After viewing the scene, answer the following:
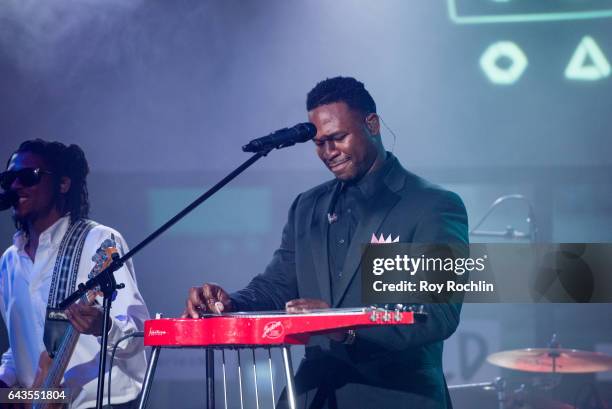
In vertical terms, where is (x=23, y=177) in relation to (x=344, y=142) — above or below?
above

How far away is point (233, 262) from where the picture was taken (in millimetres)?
5812

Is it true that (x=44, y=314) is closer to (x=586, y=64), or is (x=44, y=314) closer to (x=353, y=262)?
(x=353, y=262)

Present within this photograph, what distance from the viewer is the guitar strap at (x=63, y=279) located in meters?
3.71

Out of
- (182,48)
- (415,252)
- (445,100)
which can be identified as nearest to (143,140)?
(182,48)

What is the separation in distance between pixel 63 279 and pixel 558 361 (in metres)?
3.20

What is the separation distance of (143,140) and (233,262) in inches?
45.1

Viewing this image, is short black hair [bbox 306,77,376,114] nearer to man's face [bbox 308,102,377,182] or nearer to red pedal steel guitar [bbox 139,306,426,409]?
man's face [bbox 308,102,377,182]

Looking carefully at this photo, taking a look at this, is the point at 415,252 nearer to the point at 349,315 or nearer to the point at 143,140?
the point at 349,315

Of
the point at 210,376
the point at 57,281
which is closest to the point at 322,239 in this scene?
the point at 210,376

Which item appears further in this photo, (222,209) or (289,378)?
(222,209)

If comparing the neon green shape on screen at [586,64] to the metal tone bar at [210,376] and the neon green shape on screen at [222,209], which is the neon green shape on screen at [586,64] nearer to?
the neon green shape on screen at [222,209]

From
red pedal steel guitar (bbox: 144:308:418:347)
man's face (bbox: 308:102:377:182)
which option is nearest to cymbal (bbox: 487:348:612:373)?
man's face (bbox: 308:102:377:182)

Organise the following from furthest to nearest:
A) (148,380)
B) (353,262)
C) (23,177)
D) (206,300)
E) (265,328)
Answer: (23,177), (353,262), (206,300), (148,380), (265,328)

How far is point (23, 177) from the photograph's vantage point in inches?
162
